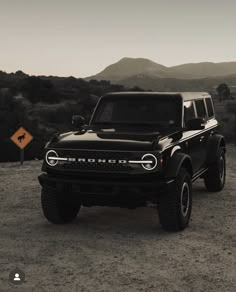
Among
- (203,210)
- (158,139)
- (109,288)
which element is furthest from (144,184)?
(203,210)

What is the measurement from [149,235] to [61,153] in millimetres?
1529

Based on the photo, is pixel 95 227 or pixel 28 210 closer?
pixel 95 227

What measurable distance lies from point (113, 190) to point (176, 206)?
0.83 metres

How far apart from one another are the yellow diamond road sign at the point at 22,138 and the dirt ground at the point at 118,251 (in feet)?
14.2

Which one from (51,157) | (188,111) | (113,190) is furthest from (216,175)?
Result: (51,157)

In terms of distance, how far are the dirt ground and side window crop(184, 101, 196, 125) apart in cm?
148

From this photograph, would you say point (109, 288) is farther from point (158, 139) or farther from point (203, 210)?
point (203, 210)

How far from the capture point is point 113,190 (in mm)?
5777

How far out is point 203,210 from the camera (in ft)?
25.1

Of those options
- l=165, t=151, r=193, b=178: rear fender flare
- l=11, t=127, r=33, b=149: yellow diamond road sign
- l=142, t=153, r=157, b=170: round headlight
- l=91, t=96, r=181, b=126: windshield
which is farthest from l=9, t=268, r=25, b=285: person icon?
l=11, t=127, r=33, b=149: yellow diamond road sign

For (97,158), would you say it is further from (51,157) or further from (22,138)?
(22,138)

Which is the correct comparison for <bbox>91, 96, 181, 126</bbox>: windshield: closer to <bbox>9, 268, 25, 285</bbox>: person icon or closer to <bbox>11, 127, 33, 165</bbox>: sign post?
<bbox>9, 268, 25, 285</bbox>: person icon

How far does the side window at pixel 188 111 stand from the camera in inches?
285

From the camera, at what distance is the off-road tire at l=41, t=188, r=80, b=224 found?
20.5ft
